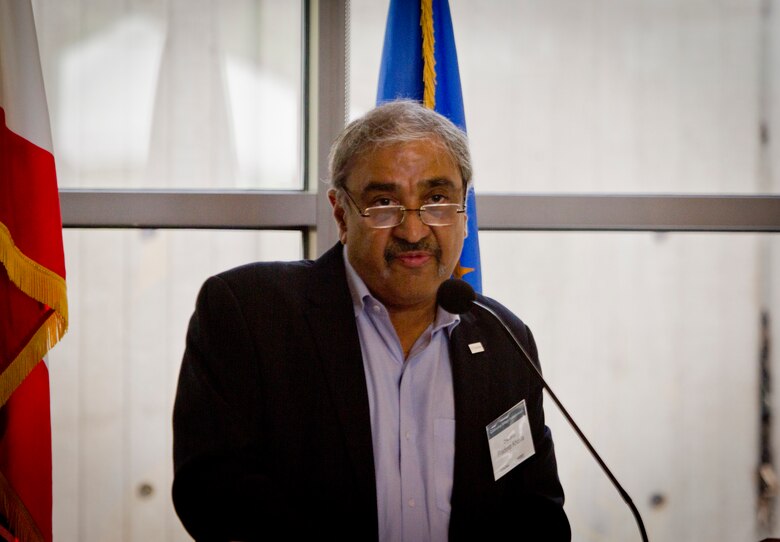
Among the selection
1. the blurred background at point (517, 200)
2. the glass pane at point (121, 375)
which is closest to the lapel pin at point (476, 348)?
the blurred background at point (517, 200)

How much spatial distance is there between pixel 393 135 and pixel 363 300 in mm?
407

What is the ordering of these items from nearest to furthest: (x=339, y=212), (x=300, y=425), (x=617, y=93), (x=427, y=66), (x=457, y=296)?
1. (x=457, y=296)
2. (x=300, y=425)
3. (x=339, y=212)
4. (x=427, y=66)
5. (x=617, y=93)

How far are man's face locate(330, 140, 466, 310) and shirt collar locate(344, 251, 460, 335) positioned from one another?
4 cm

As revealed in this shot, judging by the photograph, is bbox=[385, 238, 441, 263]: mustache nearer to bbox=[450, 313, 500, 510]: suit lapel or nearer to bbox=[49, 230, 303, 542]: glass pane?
bbox=[450, 313, 500, 510]: suit lapel

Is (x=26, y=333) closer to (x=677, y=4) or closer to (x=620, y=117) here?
(x=620, y=117)

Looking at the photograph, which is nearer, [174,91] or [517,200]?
[174,91]

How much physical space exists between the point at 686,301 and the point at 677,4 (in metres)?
1.19

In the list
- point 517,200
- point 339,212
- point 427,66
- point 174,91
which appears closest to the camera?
point 339,212

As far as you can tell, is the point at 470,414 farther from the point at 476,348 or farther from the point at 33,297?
the point at 33,297

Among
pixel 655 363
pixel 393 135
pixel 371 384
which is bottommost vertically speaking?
pixel 655 363

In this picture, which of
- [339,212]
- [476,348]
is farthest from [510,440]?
[339,212]

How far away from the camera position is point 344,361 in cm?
184

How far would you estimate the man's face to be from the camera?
187 cm

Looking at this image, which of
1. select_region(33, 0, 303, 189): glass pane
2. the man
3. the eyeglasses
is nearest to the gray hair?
the man
